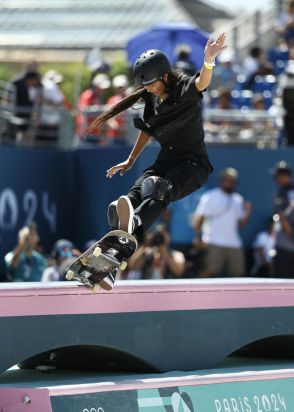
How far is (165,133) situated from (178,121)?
17 centimetres

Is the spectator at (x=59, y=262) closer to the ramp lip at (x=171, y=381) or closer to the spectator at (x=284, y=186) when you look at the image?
the ramp lip at (x=171, y=381)

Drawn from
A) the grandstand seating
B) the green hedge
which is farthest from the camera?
the green hedge

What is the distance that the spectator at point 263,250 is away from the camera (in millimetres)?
13070

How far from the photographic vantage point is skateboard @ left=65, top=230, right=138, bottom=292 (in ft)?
20.9

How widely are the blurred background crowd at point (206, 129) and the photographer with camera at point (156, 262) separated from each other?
0.04 feet

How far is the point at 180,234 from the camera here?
1347cm

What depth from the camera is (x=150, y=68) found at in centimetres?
677

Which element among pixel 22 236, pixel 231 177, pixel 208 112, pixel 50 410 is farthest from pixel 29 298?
pixel 208 112

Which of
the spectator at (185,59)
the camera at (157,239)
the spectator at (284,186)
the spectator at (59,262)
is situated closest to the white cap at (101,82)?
the spectator at (185,59)

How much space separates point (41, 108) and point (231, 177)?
9.67 feet

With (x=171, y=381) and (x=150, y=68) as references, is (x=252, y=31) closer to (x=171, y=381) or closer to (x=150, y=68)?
(x=150, y=68)

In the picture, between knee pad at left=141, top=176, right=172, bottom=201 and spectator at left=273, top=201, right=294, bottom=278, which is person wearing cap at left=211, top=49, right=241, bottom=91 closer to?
spectator at left=273, top=201, right=294, bottom=278

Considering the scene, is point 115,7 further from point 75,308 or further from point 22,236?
point 75,308

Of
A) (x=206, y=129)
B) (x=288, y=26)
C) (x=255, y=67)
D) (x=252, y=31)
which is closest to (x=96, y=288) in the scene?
(x=206, y=129)
